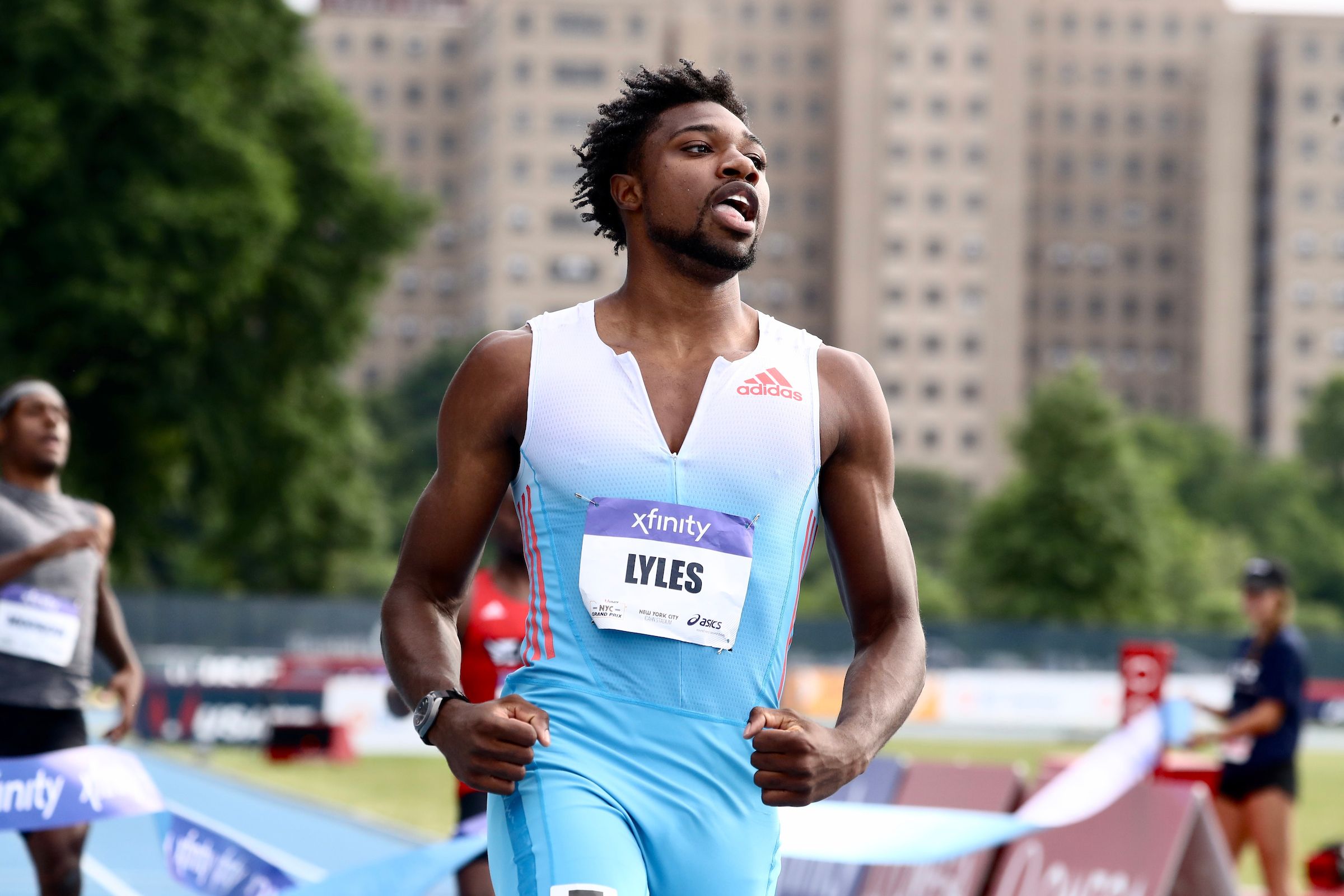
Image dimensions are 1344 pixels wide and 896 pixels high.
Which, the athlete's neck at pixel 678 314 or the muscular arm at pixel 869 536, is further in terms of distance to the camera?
the athlete's neck at pixel 678 314

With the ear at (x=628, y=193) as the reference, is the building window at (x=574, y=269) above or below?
below

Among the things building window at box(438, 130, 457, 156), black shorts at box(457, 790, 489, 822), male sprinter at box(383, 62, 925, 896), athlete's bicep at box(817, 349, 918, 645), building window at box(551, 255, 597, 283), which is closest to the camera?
male sprinter at box(383, 62, 925, 896)

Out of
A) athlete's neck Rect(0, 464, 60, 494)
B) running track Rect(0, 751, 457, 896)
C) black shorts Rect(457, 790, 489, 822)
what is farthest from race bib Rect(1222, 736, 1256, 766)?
athlete's neck Rect(0, 464, 60, 494)

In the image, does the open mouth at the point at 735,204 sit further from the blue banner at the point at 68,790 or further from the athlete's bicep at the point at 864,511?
the blue banner at the point at 68,790

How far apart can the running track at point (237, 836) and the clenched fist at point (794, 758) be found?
24.8 ft

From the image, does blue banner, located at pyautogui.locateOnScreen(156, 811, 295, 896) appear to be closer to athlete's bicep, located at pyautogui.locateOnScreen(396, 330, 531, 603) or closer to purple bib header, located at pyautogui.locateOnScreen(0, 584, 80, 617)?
purple bib header, located at pyautogui.locateOnScreen(0, 584, 80, 617)

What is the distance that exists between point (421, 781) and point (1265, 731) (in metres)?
12.9

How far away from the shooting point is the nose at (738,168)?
3492 mm

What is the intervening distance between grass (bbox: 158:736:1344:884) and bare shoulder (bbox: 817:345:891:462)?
9.61 m

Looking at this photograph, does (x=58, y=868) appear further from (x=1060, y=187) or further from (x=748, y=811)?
(x=1060, y=187)

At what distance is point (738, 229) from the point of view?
3.50m

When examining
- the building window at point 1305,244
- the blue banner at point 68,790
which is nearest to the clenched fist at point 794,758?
the blue banner at point 68,790

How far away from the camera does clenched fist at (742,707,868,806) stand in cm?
312

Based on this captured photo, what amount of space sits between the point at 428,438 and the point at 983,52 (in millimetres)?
54605
